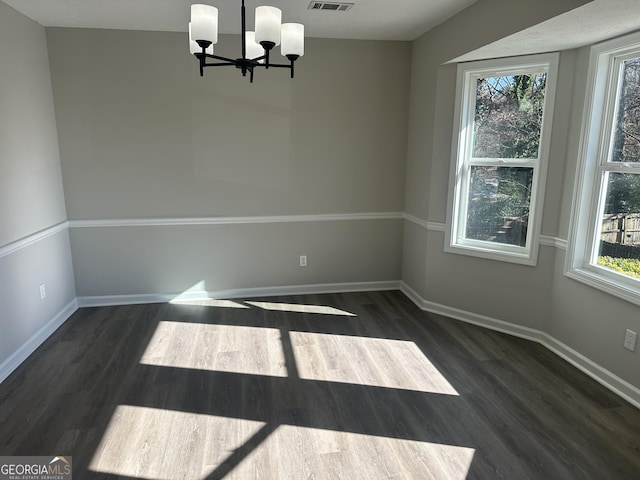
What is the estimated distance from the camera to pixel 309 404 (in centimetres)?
266

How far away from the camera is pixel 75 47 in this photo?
3740mm

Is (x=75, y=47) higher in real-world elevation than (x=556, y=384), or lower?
higher

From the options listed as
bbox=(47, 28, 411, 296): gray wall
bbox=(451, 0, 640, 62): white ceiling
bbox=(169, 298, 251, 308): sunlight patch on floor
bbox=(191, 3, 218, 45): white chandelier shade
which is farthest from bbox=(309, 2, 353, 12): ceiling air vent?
bbox=(169, 298, 251, 308): sunlight patch on floor

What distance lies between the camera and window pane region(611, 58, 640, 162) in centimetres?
275

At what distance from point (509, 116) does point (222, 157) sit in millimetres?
2616

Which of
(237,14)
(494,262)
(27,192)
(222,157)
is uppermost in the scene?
(237,14)

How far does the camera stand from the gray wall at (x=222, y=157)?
3875mm

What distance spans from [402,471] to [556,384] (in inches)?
56.7

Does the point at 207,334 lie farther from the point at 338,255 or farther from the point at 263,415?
the point at 338,255

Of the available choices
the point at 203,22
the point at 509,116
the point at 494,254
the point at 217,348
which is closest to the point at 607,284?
the point at 494,254

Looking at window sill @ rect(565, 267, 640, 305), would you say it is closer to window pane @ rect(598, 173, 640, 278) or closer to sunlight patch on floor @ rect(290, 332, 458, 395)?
window pane @ rect(598, 173, 640, 278)

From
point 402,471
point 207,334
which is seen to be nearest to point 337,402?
point 402,471

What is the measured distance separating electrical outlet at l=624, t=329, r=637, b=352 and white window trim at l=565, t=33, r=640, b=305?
0.71 feet

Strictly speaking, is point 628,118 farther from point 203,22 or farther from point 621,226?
point 203,22
